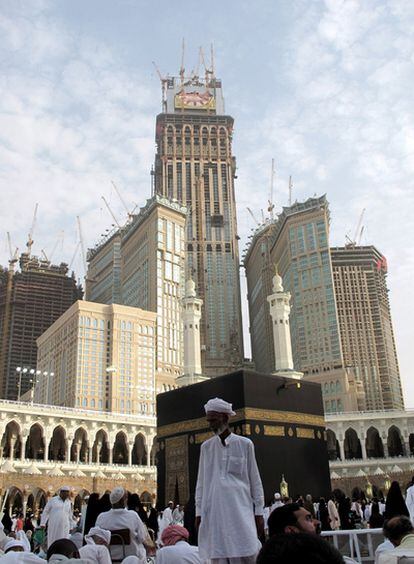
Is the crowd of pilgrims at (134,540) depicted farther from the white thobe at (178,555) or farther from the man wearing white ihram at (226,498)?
the man wearing white ihram at (226,498)

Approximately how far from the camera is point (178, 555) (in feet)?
12.8

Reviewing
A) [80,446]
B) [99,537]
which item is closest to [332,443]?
[80,446]

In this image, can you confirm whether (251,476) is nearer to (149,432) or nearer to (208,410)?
(208,410)

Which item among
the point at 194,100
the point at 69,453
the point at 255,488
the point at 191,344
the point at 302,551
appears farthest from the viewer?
the point at 194,100

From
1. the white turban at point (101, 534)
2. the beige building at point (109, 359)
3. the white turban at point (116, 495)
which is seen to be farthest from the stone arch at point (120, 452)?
the white turban at point (101, 534)

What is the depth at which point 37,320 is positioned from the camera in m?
97.5

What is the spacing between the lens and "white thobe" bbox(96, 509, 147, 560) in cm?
526

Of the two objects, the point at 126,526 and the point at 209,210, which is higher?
the point at 209,210

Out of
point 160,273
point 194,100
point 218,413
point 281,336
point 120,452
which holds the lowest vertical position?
point 218,413

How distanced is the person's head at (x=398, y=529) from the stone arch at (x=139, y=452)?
1844 inches

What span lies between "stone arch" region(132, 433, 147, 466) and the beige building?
14.4 m

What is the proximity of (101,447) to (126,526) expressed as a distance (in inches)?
1771

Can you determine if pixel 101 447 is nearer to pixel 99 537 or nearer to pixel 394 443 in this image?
pixel 394 443

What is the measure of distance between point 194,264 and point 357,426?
44540 mm
